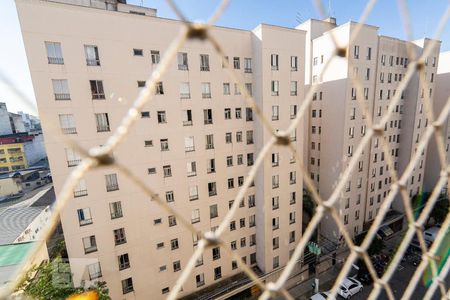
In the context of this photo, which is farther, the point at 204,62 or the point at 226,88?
the point at 226,88

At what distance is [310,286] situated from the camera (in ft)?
28.2

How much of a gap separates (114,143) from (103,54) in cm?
559

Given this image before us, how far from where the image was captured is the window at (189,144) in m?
6.50

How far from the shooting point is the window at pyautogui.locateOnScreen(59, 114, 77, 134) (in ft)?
16.8

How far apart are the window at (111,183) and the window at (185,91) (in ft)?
9.16

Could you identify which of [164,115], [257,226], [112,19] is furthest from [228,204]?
[112,19]

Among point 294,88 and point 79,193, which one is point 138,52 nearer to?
point 79,193

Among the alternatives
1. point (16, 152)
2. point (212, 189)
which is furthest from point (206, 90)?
point (16, 152)

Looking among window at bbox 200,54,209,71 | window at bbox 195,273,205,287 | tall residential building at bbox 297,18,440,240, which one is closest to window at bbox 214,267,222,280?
window at bbox 195,273,205,287

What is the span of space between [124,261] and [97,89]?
15.3ft

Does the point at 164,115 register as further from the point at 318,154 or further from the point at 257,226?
the point at 318,154

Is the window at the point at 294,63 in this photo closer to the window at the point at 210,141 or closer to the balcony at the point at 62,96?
the window at the point at 210,141

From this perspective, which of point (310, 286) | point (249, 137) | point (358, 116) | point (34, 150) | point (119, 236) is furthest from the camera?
point (34, 150)

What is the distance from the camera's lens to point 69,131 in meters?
5.22
